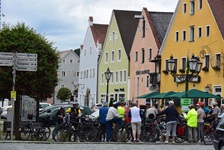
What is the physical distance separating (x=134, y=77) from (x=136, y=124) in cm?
4618

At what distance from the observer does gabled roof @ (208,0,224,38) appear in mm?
56594

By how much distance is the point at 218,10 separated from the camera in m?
57.7

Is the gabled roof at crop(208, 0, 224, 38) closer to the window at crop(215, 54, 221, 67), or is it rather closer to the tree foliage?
the window at crop(215, 54, 221, 67)

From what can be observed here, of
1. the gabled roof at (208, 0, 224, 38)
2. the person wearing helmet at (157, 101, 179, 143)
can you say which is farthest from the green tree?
the person wearing helmet at (157, 101, 179, 143)

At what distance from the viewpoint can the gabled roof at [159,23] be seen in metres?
70.9

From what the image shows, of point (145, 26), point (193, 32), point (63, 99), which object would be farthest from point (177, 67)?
point (63, 99)

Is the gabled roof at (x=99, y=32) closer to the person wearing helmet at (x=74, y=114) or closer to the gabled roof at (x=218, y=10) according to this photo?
the gabled roof at (x=218, y=10)

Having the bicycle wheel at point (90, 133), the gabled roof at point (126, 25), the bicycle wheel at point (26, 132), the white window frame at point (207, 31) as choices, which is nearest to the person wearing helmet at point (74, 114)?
the bicycle wheel at point (90, 133)

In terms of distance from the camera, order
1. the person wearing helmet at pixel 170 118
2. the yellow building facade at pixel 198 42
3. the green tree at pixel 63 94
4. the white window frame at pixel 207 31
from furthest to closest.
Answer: the green tree at pixel 63 94, the white window frame at pixel 207 31, the yellow building facade at pixel 198 42, the person wearing helmet at pixel 170 118

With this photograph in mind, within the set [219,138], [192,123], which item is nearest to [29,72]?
[192,123]

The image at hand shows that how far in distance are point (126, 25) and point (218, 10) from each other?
2696 centimetres

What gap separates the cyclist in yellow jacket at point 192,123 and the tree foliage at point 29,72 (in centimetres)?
639

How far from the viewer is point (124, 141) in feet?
101

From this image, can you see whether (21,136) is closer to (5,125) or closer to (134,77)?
(5,125)
